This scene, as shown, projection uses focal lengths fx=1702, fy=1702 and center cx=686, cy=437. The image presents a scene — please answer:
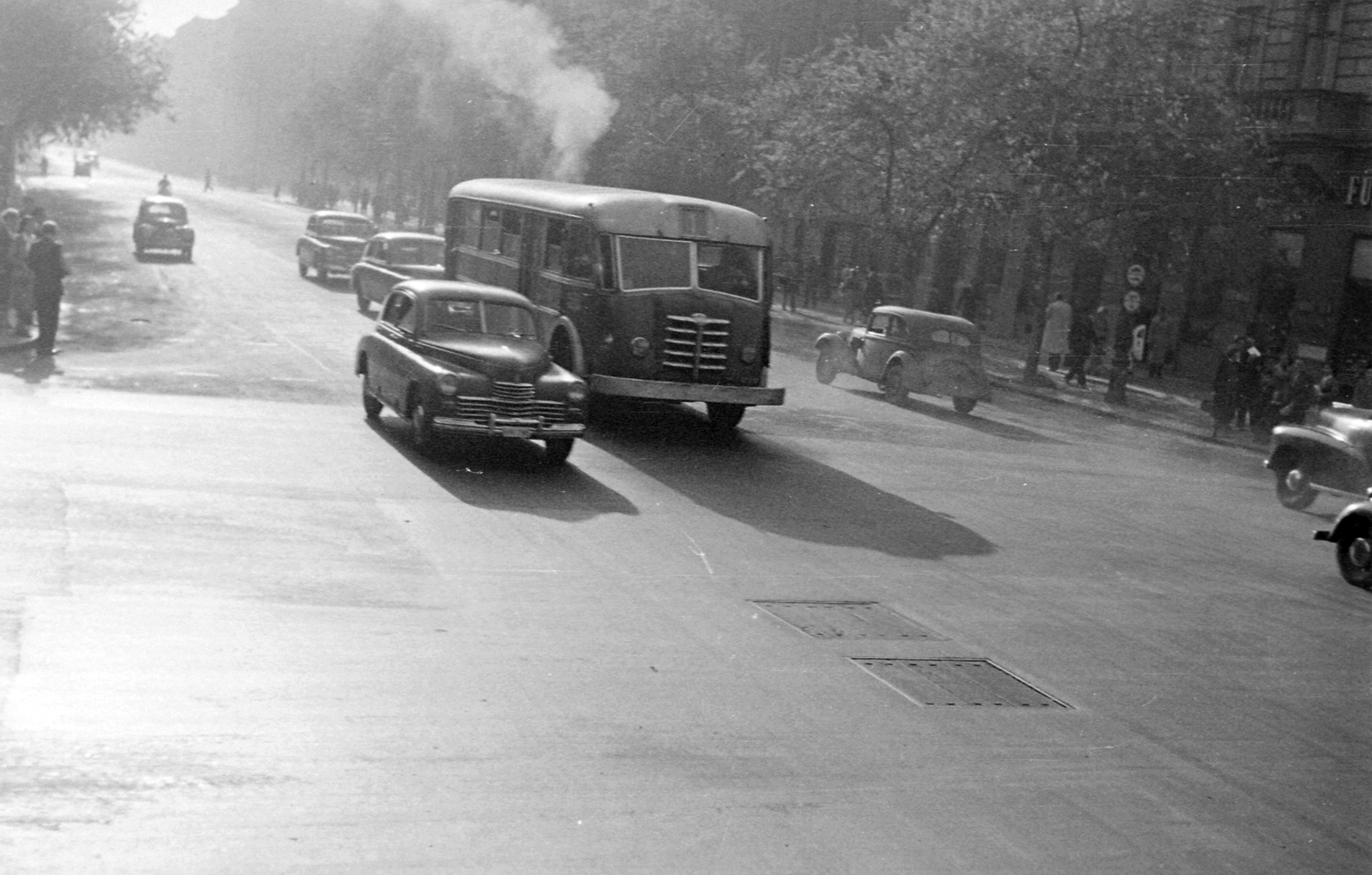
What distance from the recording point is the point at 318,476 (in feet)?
49.4

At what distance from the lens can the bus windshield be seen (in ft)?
66.2

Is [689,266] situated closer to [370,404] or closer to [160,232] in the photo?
[370,404]

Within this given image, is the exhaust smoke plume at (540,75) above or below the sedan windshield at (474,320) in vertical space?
above

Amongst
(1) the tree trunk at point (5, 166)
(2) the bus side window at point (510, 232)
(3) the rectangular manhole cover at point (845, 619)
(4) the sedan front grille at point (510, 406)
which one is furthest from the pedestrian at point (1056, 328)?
(3) the rectangular manhole cover at point (845, 619)

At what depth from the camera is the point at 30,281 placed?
2542 centimetres

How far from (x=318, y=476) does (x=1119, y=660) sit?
7.23 m

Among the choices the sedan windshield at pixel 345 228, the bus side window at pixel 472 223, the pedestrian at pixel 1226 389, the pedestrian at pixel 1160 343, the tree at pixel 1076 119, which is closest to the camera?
the bus side window at pixel 472 223

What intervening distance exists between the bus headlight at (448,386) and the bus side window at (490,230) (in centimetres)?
667

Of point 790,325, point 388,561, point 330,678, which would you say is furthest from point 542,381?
point 790,325

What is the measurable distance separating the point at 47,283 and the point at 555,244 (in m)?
6.93

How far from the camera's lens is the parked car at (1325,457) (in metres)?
19.2

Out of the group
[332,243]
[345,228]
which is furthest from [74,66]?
[332,243]

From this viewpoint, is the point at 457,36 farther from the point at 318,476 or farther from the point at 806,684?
Answer: the point at 806,684

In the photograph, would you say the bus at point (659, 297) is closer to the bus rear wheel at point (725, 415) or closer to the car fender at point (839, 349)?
the bus rear wheel at point (725, 415)
